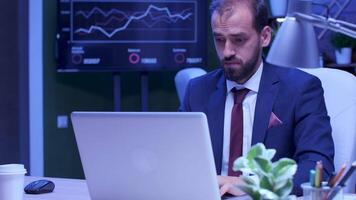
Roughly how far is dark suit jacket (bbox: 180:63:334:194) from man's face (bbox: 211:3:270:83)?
89 mm

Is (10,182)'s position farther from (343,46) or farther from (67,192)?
(343,46)

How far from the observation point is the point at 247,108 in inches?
71.9

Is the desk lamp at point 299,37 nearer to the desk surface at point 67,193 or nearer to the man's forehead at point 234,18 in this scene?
the man's forehead at point 234,18

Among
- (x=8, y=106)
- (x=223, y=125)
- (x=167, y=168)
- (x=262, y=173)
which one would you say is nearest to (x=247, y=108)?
(x=223, y=125)

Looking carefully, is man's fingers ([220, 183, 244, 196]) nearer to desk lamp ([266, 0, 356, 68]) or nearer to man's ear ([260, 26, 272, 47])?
desk lamp ([266, 0, 356, 68])

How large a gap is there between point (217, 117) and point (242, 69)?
16 centimetres

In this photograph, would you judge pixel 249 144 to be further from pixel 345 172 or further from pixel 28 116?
pixel 28 116

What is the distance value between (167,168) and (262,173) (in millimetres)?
375

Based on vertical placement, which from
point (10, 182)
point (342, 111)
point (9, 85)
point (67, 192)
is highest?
point (342, 111)

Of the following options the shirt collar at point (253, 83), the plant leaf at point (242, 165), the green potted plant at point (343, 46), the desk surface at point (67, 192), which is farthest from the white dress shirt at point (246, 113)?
the green potted plant at point (343, 46)

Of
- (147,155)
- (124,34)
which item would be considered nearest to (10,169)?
(147,155)

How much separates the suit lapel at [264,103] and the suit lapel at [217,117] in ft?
0.34

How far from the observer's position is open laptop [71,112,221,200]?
117cm

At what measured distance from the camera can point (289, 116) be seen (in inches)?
69.4
